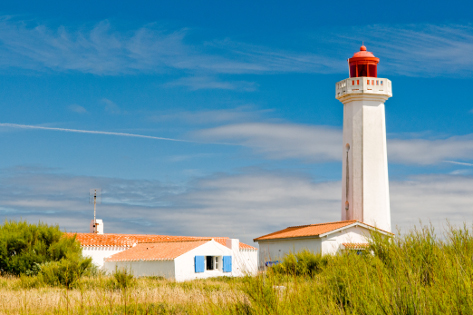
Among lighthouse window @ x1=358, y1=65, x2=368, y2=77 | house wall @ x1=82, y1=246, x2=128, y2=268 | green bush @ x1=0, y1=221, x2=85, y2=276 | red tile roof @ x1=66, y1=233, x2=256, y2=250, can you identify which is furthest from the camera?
red tile roof @ x1=66, y1=233, x2=256, y2=250

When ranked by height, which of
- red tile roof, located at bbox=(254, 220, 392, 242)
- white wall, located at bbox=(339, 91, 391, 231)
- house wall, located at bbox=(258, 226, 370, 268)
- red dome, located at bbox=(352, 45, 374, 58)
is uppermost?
red dome, located at bbox=(352, 45, 374, 58)

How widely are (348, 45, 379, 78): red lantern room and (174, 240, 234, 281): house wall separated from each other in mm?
12657

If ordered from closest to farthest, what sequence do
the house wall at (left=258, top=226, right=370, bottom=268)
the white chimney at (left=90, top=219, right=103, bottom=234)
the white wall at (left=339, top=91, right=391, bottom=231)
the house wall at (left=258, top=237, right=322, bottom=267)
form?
1. the house wall at (left=258, top=226, right=370, bottom=268)
2. the house wall at (left=258, top=237, right=322, bottom=267)
3. the white wall at (left=339, top=91, right=391, bottom=231)
4. the white chimney at (left=90, top=219, right=103, bottom=234)

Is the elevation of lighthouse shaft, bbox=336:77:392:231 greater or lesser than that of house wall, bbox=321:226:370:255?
greater

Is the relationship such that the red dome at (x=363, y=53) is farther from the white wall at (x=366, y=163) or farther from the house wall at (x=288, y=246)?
the house wall at (x=288, y=246)

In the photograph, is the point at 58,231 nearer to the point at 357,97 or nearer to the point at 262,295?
the point at 357,97

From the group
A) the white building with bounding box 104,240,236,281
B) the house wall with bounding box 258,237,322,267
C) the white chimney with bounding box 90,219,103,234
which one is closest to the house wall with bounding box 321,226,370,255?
the house wall with bounding box 258,237,322,267

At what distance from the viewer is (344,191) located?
2894cm

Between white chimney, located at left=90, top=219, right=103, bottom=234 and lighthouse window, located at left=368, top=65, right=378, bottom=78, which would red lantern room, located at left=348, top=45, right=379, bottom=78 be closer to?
lighthouse window, located at left=368, top=65, right=378, bottom=78

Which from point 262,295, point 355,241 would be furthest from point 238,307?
point 355,241

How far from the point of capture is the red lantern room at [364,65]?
29.2m

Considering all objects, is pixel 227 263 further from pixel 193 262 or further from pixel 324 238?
pixel 324 238

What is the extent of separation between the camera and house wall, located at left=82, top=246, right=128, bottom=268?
32.1m

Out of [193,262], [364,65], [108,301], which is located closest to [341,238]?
[193,262]
